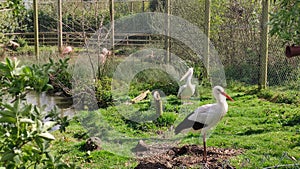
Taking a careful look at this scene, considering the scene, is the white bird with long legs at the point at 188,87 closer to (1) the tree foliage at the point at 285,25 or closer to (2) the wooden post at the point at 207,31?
(2) the wooden post at the point at 207,31

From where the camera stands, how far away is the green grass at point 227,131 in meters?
5.08

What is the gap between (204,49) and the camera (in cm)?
933

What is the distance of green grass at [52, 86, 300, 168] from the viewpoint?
508 cm

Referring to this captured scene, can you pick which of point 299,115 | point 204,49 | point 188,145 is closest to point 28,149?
point 188,145

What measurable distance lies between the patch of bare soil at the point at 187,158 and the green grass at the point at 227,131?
149 millimetres

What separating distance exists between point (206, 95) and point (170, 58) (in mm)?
1395

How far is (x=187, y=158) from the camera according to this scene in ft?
16.3

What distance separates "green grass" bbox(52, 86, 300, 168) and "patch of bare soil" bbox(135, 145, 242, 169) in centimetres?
15

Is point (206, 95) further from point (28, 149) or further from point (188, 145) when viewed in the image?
point (28, 149)

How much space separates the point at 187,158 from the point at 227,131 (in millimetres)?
1405

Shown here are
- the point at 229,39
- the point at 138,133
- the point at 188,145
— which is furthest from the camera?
the point at 229,39

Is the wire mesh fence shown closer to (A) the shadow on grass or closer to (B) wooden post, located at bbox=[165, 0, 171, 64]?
(B) wooden post, located at bbox=[165, 0, 171, 64]

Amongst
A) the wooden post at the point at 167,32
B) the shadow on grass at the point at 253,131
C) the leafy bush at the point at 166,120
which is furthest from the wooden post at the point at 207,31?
the shadow on grass at the point at 253,131

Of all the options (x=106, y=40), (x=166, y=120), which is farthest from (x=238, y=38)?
(x=166, y=120)
